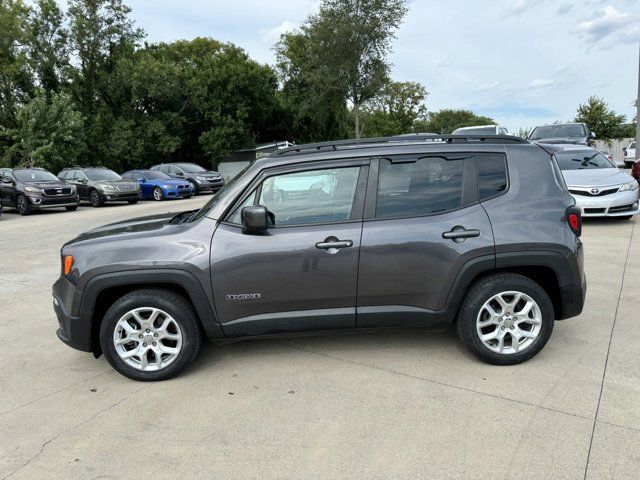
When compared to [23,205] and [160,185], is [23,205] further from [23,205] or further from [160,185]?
[160,185]

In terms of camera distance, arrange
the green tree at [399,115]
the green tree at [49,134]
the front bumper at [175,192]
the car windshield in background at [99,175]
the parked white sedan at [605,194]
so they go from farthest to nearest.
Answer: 1. the green tree at [399,115]
2. the green tree at [49,134]
3. the front bumper at [175,192]
4. the car windshield in background at [99,175]
5. the parked white sedan at [605,194]

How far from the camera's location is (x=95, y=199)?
19641 mm

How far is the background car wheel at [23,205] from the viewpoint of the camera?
→ 17.0 m

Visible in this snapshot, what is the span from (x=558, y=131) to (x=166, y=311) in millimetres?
15653

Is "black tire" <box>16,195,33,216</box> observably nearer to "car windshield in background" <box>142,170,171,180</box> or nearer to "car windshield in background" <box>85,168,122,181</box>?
"car windshield in background" <box>85,168,122,181</box>

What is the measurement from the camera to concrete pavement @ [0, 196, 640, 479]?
2.72m

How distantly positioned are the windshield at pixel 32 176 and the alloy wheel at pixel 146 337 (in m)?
16.6

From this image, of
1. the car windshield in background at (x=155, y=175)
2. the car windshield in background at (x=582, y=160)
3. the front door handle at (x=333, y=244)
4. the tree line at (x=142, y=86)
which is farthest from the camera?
the tree line at (x=142, y=86)

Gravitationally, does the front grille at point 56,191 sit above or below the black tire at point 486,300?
above

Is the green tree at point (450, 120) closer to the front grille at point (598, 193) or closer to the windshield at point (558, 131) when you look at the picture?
the windshield at point (558, 131)

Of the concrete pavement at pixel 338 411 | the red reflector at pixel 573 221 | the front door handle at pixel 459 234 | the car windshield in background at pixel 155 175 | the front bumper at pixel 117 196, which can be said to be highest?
the car windshield in background at pixel 155 175

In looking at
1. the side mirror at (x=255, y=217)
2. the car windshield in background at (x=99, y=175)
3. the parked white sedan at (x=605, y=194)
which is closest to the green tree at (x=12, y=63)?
the car windshield in background at (x=99, y=175)

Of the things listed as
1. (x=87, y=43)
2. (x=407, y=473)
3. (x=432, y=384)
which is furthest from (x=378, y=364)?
(x=87, y=43)

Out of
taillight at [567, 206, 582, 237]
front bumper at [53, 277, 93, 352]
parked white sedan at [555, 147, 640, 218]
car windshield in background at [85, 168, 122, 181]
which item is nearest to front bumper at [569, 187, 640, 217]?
parked white sedan at [555, 147, 640, 218]
